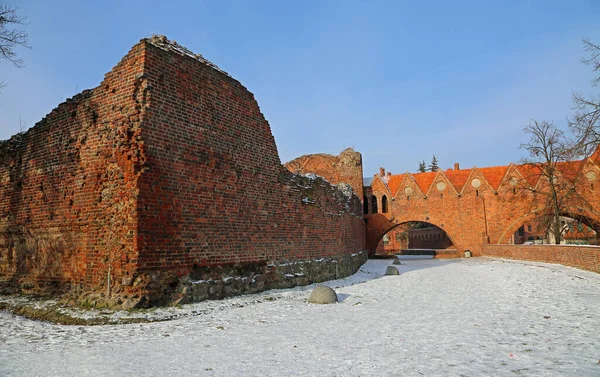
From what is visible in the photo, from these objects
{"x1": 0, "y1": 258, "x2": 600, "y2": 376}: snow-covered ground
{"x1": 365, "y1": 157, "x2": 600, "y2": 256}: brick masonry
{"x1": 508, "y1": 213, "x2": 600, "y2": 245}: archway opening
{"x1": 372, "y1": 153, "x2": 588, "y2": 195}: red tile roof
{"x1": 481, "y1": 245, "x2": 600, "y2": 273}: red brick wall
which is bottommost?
{"x1": 0, "y1": 258, "x2": 600, "y2": 376}: snow-covered ground

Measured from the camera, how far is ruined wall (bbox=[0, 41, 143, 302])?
7.66m

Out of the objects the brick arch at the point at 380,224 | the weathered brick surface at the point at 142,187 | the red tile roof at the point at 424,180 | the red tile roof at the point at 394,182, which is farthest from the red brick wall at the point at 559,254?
the weathered brick surface at the point at 142,187

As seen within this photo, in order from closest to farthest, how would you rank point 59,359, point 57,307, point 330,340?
1. point 59,359
2. point 330,340
3. point 57,307

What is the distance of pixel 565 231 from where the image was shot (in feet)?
119

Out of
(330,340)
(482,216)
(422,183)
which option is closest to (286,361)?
(330,340)

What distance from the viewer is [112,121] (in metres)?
8.15

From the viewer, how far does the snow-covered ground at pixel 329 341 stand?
436 centimetres

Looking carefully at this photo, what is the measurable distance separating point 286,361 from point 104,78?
23.8 ft

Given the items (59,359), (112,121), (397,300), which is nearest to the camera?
(59,359)

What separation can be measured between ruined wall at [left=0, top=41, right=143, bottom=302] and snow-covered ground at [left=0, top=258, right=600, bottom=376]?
62.4 inches

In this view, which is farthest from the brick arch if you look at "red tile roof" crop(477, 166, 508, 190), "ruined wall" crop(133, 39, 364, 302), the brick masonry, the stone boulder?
the stone boulder

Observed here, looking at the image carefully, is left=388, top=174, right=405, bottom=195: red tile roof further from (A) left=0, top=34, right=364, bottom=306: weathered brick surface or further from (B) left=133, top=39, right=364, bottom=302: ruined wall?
(A) left=0, top=34, right=364, bottom=306: weathered brick surface

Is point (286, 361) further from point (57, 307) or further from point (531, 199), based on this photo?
point (531, 199)

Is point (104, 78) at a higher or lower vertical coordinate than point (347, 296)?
higher
